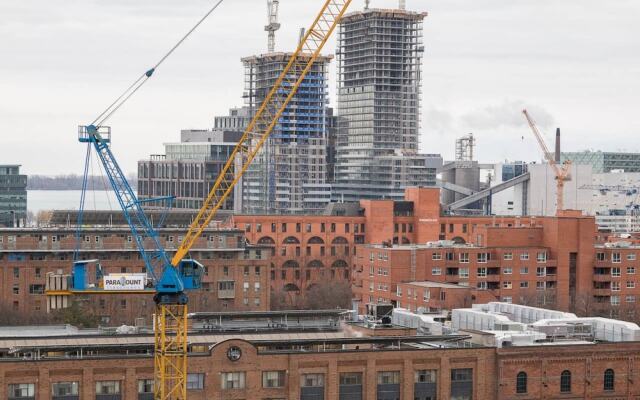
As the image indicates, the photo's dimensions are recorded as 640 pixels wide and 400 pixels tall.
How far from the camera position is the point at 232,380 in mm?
62562

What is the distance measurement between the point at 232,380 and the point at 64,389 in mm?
7081

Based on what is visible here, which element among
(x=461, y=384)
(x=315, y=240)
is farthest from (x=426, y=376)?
(x=315, y=240)

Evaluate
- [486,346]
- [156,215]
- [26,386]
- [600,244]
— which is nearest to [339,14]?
[486,346]

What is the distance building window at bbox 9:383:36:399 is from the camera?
59.3 metres

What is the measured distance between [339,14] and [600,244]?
180 feet

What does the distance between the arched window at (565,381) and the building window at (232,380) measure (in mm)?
15105

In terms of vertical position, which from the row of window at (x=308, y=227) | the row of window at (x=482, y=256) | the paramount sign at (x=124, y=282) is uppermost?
the row of window at (x=308, y=227)

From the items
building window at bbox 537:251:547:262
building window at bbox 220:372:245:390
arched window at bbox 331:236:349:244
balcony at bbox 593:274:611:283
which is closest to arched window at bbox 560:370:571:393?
building window at bbox 220:372:245:390

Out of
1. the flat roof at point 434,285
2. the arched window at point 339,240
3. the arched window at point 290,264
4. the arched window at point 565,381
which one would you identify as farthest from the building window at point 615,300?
the arched window at point 565,381

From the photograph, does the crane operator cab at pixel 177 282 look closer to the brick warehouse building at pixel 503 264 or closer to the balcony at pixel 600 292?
the brick warehouse building at pixel 503 264

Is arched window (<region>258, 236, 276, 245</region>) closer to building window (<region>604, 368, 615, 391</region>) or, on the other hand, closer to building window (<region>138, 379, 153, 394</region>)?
building window (<region>604, 368, 615, 391</region>)

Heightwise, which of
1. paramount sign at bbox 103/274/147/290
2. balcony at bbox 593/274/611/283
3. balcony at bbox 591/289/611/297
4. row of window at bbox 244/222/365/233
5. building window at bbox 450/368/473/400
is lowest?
building window at bbox 450/368/473/400

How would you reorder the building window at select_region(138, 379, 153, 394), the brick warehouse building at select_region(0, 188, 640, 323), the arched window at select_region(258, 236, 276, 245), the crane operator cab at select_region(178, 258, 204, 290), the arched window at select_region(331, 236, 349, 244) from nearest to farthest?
the building window at select_region(138, 379, 153, 394) → the crane operator cab at select_region(178, 258, 204, 290) → the brick warehouse building at select_region(0, 188, 640, 323) → the arched window at select_region(258, 236, 276, 245) → the arched window at select_region(331, 236, 349, 244)

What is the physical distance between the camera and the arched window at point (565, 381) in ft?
221
